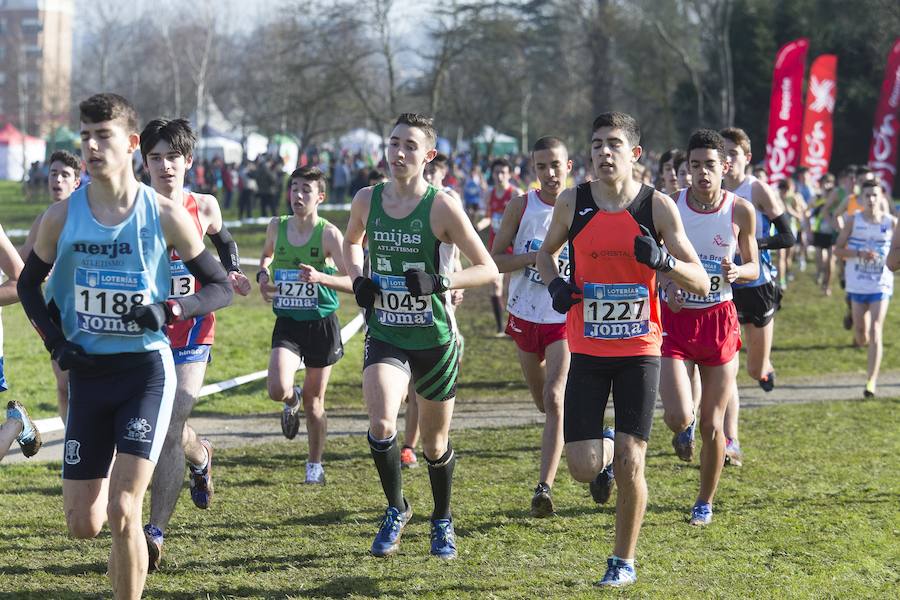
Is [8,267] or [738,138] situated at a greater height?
[738,138]

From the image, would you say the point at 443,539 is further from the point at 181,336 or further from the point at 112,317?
the point at 112,317

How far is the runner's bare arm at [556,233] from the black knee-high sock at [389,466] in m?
1.18

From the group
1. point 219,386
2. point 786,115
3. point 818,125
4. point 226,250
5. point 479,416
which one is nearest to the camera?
point 226,250

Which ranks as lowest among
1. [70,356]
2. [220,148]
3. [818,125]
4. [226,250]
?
[70,356]

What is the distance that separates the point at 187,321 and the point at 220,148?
54.1 meters

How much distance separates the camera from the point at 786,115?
24.9 meters

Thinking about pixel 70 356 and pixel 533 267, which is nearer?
pixel 70 356

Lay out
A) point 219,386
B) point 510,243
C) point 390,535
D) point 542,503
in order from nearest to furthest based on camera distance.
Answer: point 390,535, point 542,503, point 510,243, point 219,386

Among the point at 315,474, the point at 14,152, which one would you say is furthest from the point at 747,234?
the point at 14,152

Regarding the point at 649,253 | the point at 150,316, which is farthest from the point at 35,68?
the point at 649,253

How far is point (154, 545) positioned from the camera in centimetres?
575

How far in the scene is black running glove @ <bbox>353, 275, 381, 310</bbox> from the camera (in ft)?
19.3

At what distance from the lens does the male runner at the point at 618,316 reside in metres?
5.46

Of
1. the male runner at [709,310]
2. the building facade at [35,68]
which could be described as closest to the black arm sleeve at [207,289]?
the male runner at [709,310]
